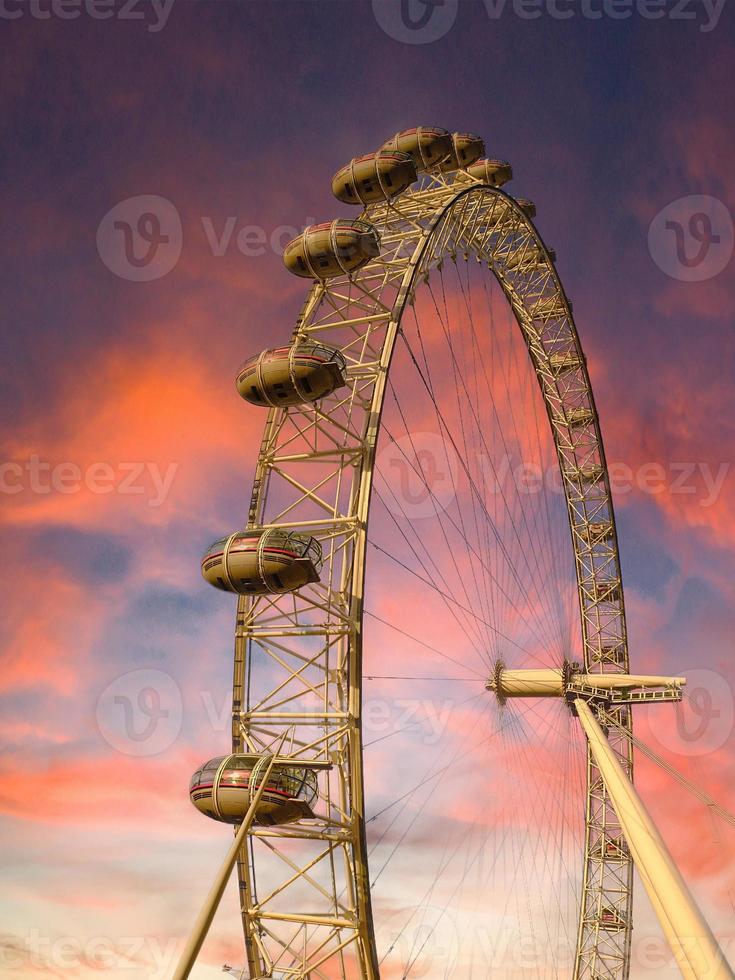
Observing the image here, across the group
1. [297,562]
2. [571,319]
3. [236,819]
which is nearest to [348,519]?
[297,562]

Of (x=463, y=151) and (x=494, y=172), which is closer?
(x=463, y=151)

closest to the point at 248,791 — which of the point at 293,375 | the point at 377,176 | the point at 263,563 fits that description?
the point at 263,563

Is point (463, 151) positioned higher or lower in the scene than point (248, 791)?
higher

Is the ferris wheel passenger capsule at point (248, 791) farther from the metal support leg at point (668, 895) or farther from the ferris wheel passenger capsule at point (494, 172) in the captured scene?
the ferris wheel passenger capsule at point (494, 172)

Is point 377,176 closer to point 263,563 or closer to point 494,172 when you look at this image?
point 494,172

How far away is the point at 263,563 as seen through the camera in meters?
19.3

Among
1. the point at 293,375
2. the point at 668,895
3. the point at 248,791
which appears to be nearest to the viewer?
the point at 668,895

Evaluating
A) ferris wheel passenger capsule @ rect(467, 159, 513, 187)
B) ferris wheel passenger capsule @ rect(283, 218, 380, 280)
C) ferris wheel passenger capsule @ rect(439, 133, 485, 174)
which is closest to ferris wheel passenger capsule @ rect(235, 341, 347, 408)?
ferris wheel passenger capsule @ rect(283, 218, 380, 280)

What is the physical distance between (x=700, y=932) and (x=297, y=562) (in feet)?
34.8

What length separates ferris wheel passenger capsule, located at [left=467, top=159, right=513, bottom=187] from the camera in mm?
33875

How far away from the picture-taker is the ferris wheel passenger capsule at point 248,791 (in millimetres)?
18375

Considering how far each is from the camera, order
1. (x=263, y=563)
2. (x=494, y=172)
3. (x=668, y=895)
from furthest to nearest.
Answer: (x=494, y=172), (x=263, y=563), (x=668, y=895)

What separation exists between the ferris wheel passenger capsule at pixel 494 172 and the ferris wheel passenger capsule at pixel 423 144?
19.7 ft

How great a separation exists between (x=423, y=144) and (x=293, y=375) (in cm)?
1137
